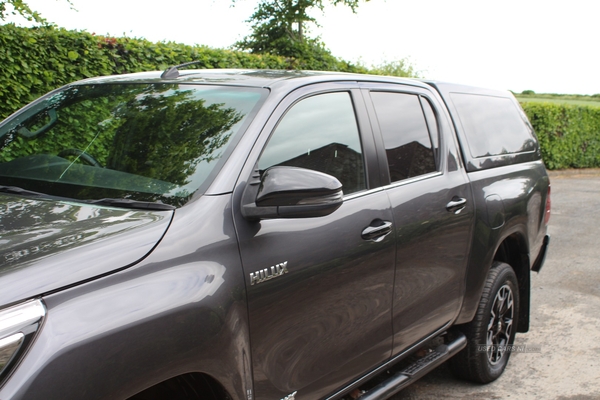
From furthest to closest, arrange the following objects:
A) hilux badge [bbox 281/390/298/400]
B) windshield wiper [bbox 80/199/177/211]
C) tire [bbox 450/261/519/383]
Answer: tire [bbox 450/261/519/383], hilux badge [bbox 281/390/298/400], windshield wiper [bbox 80/199/177/211]

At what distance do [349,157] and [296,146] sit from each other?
377mm

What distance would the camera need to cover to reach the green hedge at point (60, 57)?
7.45 metres

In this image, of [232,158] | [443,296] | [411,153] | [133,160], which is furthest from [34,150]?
[443,296]

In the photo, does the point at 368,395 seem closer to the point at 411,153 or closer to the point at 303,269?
the point at 303,269

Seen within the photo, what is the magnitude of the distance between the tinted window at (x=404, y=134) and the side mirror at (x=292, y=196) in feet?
3.45

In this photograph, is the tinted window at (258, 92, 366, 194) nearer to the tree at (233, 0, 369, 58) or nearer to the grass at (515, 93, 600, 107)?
the tree at (233, 0, 369, 58)

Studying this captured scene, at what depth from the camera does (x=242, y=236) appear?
2350 millimetres

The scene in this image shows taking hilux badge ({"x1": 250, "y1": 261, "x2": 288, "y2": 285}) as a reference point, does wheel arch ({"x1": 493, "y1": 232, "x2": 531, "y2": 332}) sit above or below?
below

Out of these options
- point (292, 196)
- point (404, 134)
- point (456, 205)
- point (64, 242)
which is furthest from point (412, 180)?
point (64, 242)

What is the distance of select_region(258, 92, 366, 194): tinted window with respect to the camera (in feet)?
9.13

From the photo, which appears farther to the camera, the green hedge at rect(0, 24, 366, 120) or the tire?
the green hedge at rect(0, 24, 366, 120)

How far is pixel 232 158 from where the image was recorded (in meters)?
2.48

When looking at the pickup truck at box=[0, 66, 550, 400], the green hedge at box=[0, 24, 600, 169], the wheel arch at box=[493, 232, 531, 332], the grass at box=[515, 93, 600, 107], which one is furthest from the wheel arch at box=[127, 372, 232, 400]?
the grass at box=[515, 93, 600, 107]

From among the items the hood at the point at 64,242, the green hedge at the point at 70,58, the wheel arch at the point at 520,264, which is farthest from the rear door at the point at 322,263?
the green hedge at the point at 70,58
